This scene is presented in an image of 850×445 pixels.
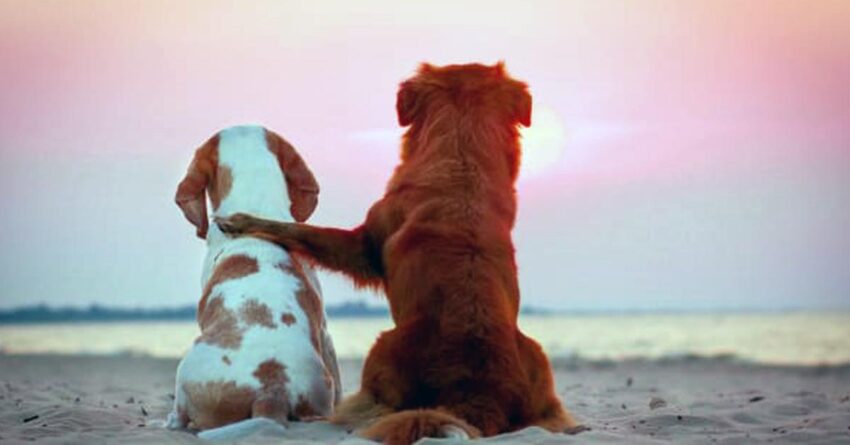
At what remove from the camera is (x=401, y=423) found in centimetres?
693

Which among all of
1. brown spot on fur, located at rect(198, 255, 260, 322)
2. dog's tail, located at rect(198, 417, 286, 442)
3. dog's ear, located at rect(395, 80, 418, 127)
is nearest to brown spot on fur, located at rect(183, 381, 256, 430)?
dog's tail, located at rect(198, 417, 286, 442)

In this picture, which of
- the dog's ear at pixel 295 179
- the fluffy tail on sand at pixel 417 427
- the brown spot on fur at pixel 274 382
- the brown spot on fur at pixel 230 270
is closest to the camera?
the fluffy tail on sand at pixel 417 427

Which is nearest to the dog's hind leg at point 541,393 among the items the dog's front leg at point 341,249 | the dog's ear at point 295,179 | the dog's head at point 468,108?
the dog's front leg at point 341,249

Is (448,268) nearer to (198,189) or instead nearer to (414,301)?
(414,301)

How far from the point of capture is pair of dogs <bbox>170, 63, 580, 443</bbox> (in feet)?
23.8

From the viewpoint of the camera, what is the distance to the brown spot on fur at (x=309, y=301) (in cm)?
789

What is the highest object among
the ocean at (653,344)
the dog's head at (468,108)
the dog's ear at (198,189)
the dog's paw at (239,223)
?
the dog's head at (468,108)

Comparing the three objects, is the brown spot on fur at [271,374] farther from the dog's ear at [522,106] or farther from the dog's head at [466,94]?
the dog's ear at [522,106]

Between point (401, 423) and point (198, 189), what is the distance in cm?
271

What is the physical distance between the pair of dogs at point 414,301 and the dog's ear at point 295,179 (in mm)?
675

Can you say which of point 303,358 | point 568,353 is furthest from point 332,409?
point 568,353

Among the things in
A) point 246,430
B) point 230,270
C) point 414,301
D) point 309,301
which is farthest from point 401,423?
point 230,270

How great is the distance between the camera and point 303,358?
757 cm

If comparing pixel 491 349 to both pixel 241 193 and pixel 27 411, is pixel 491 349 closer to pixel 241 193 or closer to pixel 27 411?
pixel 241 193
